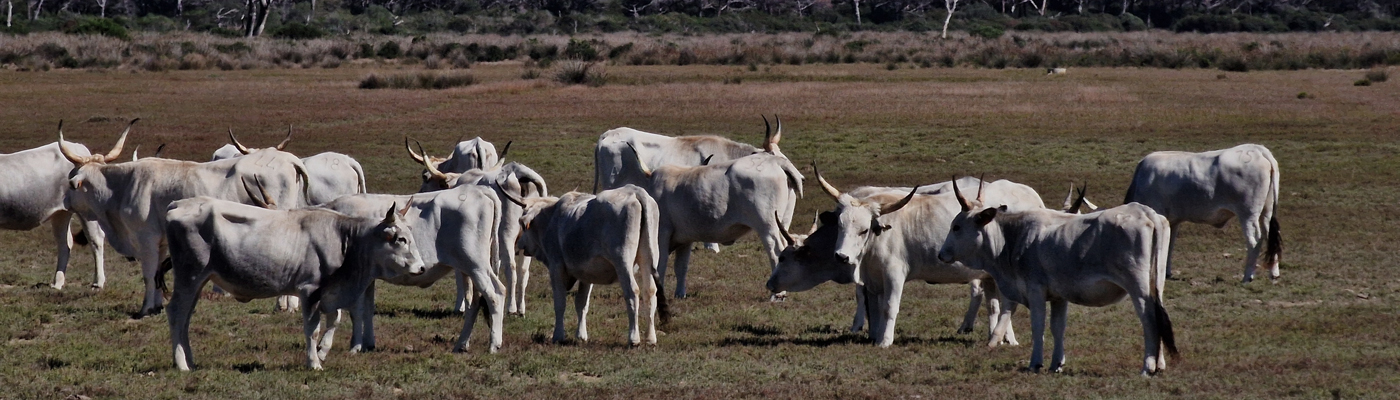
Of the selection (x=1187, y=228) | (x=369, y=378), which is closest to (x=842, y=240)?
(x=369, y=378)

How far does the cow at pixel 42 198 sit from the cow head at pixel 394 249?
19.6 feet

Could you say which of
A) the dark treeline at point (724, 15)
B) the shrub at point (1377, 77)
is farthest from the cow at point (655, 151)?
the dark treeline at point (724, 15)

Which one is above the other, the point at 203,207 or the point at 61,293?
the point at 203,207

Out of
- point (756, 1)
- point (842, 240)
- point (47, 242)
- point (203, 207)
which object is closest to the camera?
point (203, 207)

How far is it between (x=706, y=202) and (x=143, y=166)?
17.4ft

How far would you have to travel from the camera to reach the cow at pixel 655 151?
16.3m

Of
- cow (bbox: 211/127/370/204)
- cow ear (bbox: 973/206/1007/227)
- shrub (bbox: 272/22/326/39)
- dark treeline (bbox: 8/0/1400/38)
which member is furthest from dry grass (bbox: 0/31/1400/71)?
cow ear (bbox: 973/206/1007/227)

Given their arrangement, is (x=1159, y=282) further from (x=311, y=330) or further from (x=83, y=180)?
(x=83, y=180)

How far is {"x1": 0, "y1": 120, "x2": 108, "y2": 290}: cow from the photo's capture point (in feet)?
47.7

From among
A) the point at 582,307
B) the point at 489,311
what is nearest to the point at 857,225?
the point at 582,307

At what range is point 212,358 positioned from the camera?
34.4 feet

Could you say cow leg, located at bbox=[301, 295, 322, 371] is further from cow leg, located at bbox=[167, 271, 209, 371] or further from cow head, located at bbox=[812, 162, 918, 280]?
cow head, located at bbox=[812, 162, 918, 280]

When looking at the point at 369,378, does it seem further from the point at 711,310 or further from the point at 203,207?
the point at 711,310

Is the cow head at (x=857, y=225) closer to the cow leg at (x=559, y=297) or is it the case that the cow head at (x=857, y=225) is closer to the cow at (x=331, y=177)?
the cow leg at (x=559, y=297)
